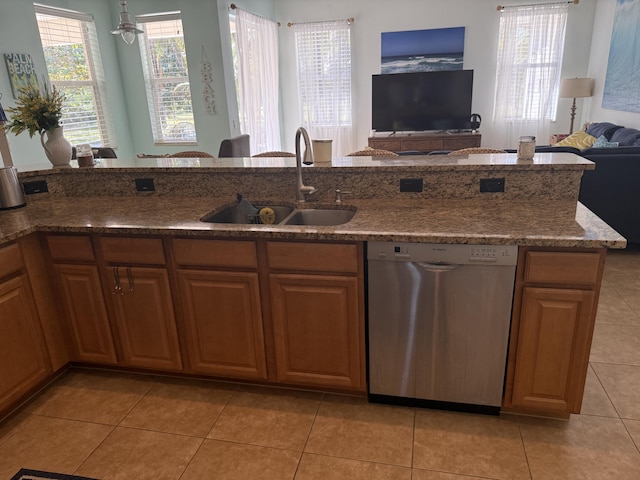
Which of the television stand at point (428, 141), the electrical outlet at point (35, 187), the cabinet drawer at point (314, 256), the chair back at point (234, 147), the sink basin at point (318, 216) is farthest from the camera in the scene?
the television stand at point (428, 141)

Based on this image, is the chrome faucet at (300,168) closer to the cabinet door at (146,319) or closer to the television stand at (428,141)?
the cabinet door at (146,319)

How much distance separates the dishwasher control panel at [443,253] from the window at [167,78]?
504 centimetres

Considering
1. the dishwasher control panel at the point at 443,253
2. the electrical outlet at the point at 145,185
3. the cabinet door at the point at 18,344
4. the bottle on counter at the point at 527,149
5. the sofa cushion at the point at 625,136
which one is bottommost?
the cabinet door at the point at 18,344

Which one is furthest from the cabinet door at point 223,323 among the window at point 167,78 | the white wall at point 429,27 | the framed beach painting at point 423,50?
the framed beach painting at point 423,50

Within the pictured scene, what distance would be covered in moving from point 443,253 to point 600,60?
604 centimetres

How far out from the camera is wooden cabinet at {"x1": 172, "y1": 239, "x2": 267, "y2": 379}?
201 cm

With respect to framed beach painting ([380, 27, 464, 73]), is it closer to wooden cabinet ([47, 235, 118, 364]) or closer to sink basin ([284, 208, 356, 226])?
sink basin ([284, 208, 356, 226])

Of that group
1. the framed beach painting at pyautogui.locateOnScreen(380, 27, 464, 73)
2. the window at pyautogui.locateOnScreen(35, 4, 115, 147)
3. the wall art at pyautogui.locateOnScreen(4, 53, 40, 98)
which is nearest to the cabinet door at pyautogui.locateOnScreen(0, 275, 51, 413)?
→ the wall art at pyautogui.locateOnScreen(4, 53, 40, 98)

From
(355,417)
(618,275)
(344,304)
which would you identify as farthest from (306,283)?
(618,275)

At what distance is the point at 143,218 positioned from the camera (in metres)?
2.19

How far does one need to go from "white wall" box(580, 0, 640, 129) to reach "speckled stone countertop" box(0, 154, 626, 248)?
14.4ft

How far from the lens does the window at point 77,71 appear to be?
5109 mm

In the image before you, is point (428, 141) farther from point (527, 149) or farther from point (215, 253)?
point (215, 253)

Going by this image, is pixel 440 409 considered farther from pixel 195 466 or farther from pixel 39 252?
pixel 39 252
